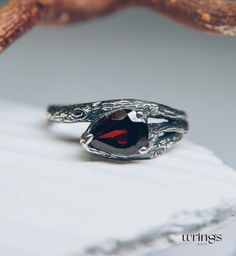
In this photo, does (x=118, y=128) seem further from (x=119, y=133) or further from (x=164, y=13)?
(x=164, y=13)

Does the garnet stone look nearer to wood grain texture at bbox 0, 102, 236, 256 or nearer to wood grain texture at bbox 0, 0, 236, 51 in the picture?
wood grain texture at bbox 0, 102, 236, 256

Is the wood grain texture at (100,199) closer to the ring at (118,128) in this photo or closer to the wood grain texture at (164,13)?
the ring at (118,128)

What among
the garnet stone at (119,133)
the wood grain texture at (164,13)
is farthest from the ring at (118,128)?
the wood grain texture at (164,13)

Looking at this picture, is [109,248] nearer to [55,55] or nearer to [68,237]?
[68,237]

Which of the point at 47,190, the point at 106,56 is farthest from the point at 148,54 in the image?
the point at 47,190

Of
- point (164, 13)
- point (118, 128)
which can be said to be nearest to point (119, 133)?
point (118, 128)

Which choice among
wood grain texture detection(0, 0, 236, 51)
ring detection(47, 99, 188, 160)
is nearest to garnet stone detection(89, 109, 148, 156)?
ring detection(47, 99, 188, 160)
